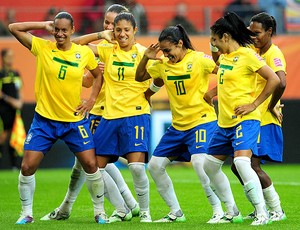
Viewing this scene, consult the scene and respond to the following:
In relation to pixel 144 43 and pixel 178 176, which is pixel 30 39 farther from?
pixel 144 43

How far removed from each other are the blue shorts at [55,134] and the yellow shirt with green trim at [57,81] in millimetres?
73

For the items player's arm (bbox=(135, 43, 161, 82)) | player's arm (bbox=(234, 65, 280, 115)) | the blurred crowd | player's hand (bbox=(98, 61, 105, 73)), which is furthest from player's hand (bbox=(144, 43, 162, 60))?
the blurred crowd

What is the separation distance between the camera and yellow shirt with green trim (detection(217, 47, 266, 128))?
401 inches

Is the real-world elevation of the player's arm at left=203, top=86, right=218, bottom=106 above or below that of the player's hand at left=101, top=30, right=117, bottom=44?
below

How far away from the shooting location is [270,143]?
11.1m

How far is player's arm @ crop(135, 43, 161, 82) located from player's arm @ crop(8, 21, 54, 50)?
43.2 inches

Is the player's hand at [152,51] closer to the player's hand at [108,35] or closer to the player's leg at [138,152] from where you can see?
the player's hand at [108,35]

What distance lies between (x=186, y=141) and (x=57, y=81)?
164 centimetres

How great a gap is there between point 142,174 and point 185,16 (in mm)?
11468

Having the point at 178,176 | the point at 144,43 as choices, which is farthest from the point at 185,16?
the point at 178,176

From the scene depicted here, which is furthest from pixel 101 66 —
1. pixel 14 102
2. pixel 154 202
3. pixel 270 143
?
pixel 14 102

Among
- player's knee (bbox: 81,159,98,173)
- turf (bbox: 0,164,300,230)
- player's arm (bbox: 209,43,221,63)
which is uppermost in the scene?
player's arm (bbox: 209,43,221,63)

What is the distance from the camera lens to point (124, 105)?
1105 cm

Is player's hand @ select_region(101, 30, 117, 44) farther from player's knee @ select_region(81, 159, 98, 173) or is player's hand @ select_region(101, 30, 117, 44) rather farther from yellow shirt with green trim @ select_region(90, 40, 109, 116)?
player's knee @ select_region(81, 159, 98, 173)
